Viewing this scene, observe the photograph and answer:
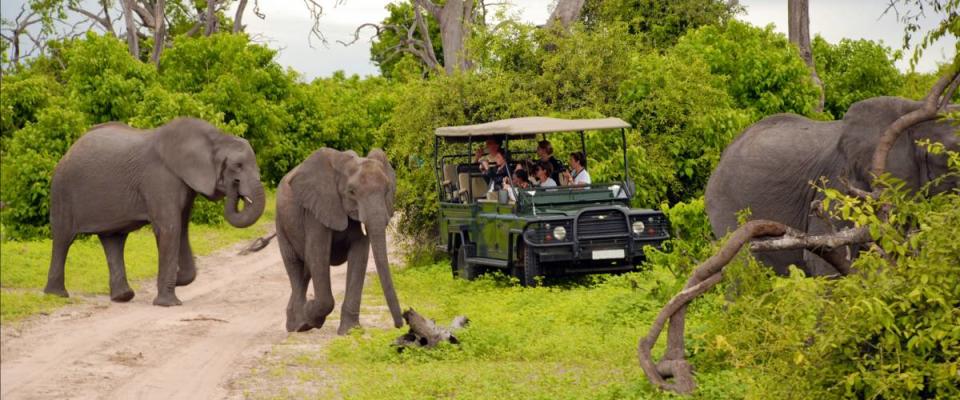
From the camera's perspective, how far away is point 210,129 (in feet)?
54.6

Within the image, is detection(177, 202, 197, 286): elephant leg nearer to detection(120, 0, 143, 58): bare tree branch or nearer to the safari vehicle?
the safari vehicle

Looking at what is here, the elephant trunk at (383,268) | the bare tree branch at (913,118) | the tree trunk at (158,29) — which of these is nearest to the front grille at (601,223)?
the elephant trunk at (383,268)

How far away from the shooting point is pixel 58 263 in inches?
653

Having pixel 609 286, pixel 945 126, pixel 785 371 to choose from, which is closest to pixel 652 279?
pixel 609 286

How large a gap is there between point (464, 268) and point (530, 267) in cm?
210

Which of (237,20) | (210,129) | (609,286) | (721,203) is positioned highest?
(237,20)

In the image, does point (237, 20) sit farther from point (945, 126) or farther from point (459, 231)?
point (945, 126)

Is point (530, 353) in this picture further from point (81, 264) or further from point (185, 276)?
point (81, 264)

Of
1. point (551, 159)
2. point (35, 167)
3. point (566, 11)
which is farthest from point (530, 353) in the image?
point (566, 11)

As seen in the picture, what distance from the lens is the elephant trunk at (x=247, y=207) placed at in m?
16.4

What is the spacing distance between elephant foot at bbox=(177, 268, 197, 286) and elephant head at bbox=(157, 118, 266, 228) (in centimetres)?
130

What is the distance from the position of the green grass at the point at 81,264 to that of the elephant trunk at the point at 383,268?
3.12 meters

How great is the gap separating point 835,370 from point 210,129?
10.7 metres

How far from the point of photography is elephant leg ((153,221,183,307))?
1597 centimetres
